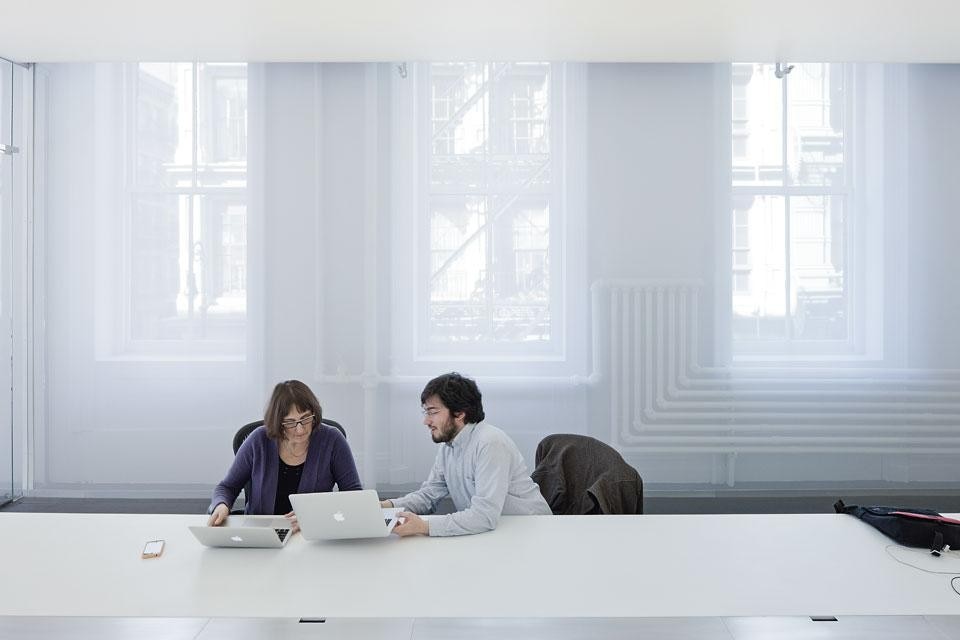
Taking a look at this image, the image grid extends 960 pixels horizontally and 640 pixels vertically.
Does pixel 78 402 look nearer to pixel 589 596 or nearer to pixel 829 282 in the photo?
pixel 589 596

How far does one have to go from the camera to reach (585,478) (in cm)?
309

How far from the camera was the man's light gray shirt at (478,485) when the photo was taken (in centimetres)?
254

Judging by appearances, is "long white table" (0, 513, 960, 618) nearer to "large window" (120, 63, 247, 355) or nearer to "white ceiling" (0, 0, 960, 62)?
"white ceiling" (0, 0, 960, 62)

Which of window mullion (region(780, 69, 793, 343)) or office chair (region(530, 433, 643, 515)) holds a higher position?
window mullion (region(780, 69, 793, 343))

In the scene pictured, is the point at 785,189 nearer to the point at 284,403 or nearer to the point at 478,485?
the point at 478,485

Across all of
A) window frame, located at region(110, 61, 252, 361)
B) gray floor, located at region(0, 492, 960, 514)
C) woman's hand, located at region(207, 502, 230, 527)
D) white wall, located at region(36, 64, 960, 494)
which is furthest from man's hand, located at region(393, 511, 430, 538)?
window frame, located at region(110, 61, 252, 361)

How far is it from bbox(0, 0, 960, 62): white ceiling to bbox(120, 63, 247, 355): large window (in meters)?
0.45

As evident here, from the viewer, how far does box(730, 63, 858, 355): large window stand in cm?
505

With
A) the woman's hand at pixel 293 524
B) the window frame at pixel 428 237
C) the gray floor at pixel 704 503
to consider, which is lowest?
the gray floor at pixel 704 503

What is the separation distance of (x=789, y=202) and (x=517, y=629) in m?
3.33

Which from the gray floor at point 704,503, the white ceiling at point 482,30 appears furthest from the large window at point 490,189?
the gray floor at point 704,503

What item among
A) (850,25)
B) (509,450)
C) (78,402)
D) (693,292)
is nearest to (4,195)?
(78,402)

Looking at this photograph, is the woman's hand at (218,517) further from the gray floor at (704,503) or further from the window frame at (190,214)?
the window frame at (190,214)

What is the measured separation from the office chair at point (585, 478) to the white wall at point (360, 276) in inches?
70.4
